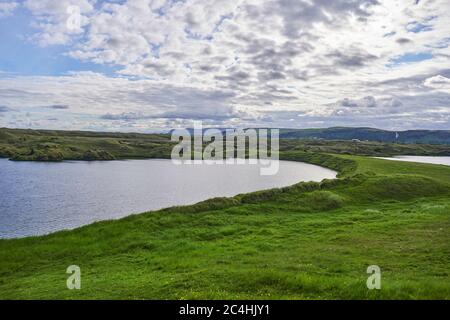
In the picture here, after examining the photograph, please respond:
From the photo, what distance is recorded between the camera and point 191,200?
78312 mm

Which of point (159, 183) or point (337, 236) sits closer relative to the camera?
point (337, 236)

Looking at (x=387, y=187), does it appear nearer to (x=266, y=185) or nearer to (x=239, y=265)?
(x=266, y=185)

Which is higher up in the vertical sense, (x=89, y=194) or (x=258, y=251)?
(x=89, y=194)

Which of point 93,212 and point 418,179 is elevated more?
point 418,179

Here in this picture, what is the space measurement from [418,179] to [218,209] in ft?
139

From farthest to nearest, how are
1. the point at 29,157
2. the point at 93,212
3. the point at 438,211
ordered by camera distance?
the point at 29,157
the point at 93,212
the point at 438,211

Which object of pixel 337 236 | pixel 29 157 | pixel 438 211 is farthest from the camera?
pixel 29 157

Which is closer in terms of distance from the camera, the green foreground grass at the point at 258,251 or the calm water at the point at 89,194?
the green foreground grass at the point at 258,251

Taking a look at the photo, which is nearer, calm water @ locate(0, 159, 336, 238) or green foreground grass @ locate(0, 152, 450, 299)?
green foreground grass @ locate(0, 152, 450, 299)

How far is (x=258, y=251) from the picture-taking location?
35531 mm

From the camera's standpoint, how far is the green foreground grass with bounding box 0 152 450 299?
22703 millimetres

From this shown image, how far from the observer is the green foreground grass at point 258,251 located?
2270cm

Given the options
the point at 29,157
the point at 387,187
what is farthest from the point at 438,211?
the point at 29,157

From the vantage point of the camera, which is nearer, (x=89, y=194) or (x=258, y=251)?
(x=258, y=251)
